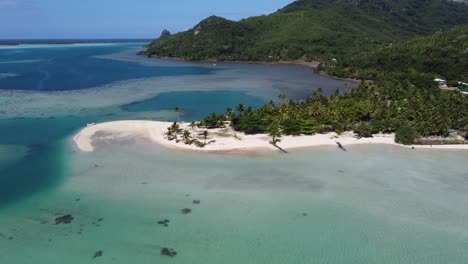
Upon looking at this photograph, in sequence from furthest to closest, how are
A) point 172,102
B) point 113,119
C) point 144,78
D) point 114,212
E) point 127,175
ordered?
1. point 144,78
2. point 172,102
3. point 113,119
4. point 127,175
5. point 114,212

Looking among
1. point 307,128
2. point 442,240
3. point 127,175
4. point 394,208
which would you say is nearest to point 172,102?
point 307,128

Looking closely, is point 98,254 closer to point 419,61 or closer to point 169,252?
point 169,252

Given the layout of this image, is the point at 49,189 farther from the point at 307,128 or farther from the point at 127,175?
the point at 307,128

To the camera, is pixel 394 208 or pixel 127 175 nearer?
pixel 394 208

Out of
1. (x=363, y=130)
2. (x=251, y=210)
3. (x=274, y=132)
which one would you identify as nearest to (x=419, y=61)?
(x=363, y=130)

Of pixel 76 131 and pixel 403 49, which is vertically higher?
pixel 403 49

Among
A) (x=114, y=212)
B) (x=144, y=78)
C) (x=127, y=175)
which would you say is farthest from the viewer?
(x=144, y=78)

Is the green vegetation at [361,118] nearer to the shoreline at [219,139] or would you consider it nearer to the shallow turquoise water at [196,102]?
the shoreline at [219,139]
